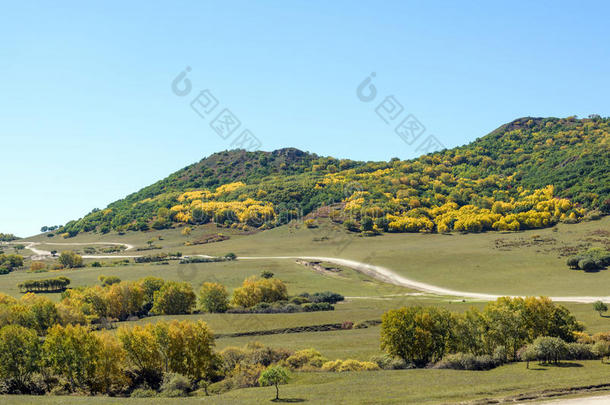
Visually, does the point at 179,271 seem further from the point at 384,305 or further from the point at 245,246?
the point at 384,305

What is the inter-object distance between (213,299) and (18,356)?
1606 inches

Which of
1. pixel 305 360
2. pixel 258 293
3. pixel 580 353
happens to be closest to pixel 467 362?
pixel 580 353

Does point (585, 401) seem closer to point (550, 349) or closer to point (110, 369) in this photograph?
point (550, 349)

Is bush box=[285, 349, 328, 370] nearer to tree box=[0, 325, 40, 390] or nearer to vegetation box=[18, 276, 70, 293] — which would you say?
tree box=[0, 325, 40, 390]

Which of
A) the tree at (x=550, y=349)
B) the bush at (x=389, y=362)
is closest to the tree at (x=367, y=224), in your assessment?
the bush at (x=389, y=362)

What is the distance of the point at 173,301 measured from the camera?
87.3 metres

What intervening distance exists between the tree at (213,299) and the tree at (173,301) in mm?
2569

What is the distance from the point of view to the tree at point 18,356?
4788 centimetres

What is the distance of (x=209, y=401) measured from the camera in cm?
3934

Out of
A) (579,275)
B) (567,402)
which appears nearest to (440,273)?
(579,275)

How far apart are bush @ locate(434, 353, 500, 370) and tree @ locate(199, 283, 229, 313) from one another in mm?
48670

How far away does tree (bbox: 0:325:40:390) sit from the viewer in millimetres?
47875

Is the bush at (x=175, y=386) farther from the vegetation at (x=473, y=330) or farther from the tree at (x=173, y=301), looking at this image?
Result: the tree at (x=173, y=301)

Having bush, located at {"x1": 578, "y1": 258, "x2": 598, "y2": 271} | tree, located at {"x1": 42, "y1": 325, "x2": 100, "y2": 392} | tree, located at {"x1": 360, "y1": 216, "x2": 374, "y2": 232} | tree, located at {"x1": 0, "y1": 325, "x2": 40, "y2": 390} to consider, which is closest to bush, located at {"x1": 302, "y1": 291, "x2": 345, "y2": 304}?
tree, located at {"x1": 42, "y1": 325, "x2": 100, "y2": 392}
